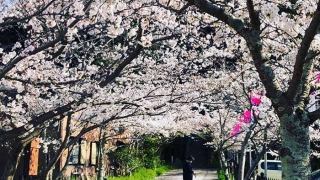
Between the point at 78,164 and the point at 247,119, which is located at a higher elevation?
the point at 247,119

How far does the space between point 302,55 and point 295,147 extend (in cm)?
67

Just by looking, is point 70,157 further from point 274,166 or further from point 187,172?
point 274,166

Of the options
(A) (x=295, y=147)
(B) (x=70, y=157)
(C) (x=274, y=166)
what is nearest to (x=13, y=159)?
(A) (x=295, y=147)

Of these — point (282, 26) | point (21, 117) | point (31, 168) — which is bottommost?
point (31, 168)

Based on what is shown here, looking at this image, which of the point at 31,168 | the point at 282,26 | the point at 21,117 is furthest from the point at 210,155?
the point at 282,26

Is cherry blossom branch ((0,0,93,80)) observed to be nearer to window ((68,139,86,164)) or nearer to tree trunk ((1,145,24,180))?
tree trunk ((1,145,24,180))

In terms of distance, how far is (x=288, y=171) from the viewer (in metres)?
3.34

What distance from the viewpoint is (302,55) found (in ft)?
10.8

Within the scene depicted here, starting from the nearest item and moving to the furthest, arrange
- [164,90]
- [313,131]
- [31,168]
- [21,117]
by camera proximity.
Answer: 1. [21,117]
2. [164,90]
3. [313,131]
4. [31,168]

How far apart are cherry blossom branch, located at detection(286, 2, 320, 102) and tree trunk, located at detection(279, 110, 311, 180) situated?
16 cm

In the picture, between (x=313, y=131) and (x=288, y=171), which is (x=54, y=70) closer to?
(x=288, y=171)

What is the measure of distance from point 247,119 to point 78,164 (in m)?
13.3

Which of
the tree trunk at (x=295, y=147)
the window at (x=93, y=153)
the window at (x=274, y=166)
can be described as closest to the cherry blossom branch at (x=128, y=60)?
the tree trunk at (x=295, y=147)

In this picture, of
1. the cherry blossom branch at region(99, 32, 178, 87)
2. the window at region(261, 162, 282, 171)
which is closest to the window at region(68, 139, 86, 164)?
the window at region(261, 162, 282, 171)
